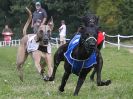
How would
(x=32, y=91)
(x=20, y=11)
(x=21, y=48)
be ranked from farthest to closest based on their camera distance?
1. (x=20, y=11)
2. (x=21, y=48)
3. (x=32, y=91)

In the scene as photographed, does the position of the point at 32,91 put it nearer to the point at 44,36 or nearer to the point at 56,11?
the point at 44,36

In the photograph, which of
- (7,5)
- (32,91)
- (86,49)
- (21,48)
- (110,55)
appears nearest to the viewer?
(86,49)

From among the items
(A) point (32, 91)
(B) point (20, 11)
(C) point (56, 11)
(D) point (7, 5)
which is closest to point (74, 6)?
(C) point (56, 11)

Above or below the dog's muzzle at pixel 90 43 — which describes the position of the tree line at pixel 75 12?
below

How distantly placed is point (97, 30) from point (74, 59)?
815 millimetres

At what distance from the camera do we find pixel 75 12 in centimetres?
5719

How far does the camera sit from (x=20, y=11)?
2398 inches

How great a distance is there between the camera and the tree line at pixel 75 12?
43.1m

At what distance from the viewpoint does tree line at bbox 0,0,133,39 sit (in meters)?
43.1

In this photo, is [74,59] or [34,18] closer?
[74,59]

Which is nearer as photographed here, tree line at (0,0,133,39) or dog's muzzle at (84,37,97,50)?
dog's muzzle at (84,37,97,50)

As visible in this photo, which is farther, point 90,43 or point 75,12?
point 75,12

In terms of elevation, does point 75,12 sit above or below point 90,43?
below

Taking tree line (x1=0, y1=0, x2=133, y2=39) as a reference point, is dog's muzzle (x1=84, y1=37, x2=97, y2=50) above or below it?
above
